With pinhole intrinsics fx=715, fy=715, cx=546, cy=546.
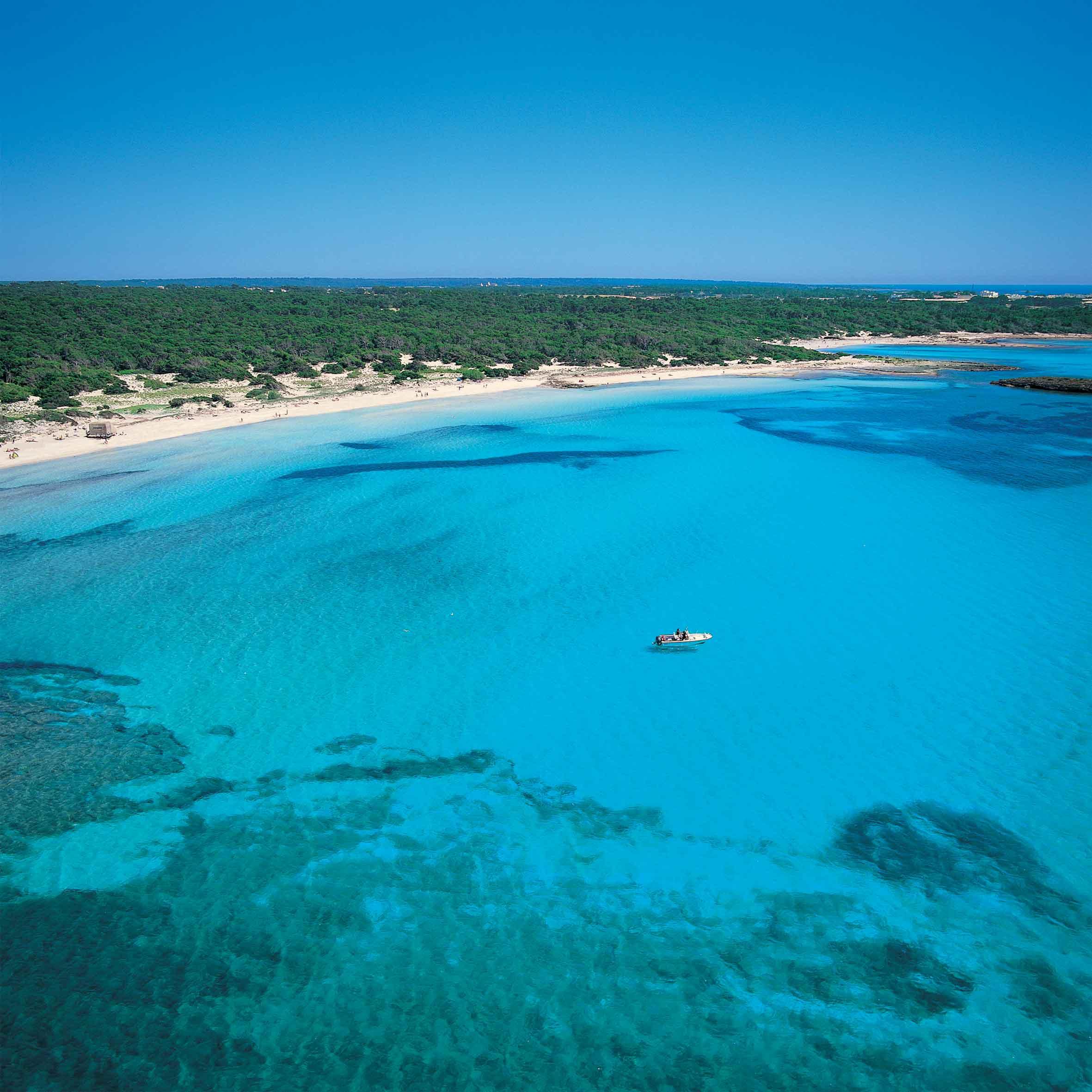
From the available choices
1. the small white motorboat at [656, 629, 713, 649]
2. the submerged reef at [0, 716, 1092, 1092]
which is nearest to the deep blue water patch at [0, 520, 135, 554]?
the submerged reef at [0, 716, 1092, 1092]

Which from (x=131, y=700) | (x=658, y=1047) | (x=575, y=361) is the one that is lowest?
(x=658, y=1047)

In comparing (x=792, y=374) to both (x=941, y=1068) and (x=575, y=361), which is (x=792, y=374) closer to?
(x=575, y=361)

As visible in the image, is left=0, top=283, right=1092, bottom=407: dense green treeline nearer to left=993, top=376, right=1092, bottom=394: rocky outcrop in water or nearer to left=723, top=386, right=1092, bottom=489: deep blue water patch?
left=723, top=386, right=1092, bottom=489: deep blue water patch

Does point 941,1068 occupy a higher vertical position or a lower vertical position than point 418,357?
lower

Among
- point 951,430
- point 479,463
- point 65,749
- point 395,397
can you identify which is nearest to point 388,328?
point 395,397

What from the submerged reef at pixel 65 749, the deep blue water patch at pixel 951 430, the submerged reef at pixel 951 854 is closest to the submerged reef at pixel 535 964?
the submerged reef at pixel 951 854

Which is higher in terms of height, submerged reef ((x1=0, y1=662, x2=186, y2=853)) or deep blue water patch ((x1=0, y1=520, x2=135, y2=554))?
deep blue water patch ((x1=0, y1=520, x2=135, y2=554))

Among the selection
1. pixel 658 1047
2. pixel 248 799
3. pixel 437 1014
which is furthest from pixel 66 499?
pixel 658 1047
